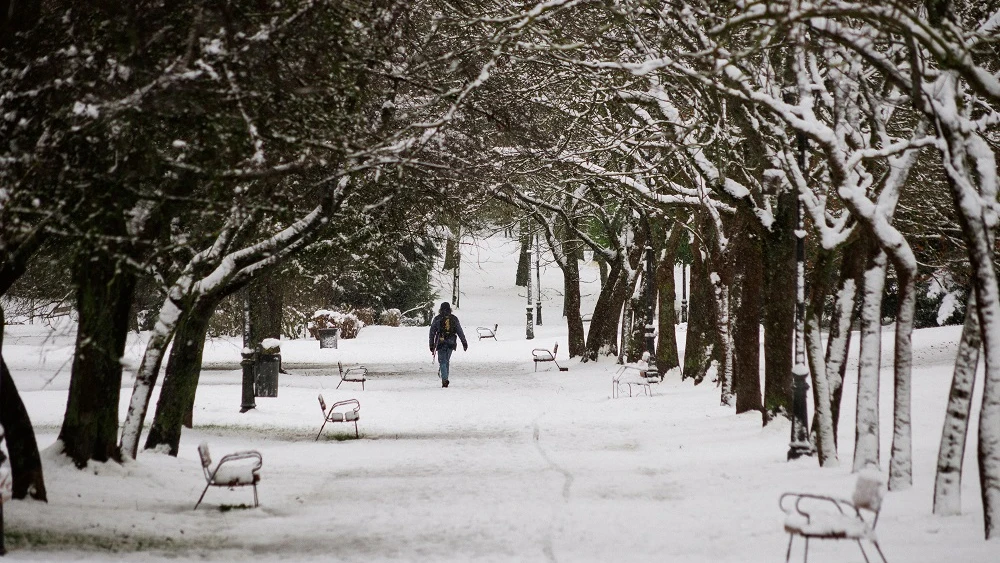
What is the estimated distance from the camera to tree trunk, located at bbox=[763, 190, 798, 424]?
14.4 metres

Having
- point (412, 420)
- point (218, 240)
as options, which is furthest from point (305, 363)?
point (218, 240)

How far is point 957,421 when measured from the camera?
8180 mm

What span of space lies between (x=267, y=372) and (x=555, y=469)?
11.0m

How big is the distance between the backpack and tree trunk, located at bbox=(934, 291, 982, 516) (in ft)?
58.8

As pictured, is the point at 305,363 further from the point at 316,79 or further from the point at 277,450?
the point at 316,79

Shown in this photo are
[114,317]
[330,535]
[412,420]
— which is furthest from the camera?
[412,420]

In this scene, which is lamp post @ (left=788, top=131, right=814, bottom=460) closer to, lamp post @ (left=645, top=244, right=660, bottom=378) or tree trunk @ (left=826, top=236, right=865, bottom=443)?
tree trunk @ (left=826, top=236, right=865, bottom=443)

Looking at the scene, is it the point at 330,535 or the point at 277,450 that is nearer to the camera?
the point at 330,535

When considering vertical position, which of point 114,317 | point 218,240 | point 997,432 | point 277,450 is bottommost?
point 277,450

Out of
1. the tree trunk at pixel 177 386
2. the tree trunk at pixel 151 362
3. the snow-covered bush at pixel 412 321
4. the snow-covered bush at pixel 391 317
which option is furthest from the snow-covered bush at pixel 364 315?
the tree trunk at pixel 151 362

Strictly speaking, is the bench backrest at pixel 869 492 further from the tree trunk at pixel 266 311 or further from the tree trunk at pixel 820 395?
the tree trunk at pixel 266 311

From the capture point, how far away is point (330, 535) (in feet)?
28.9

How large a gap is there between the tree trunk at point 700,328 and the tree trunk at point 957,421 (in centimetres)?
1525

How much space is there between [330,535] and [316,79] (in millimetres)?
3974
